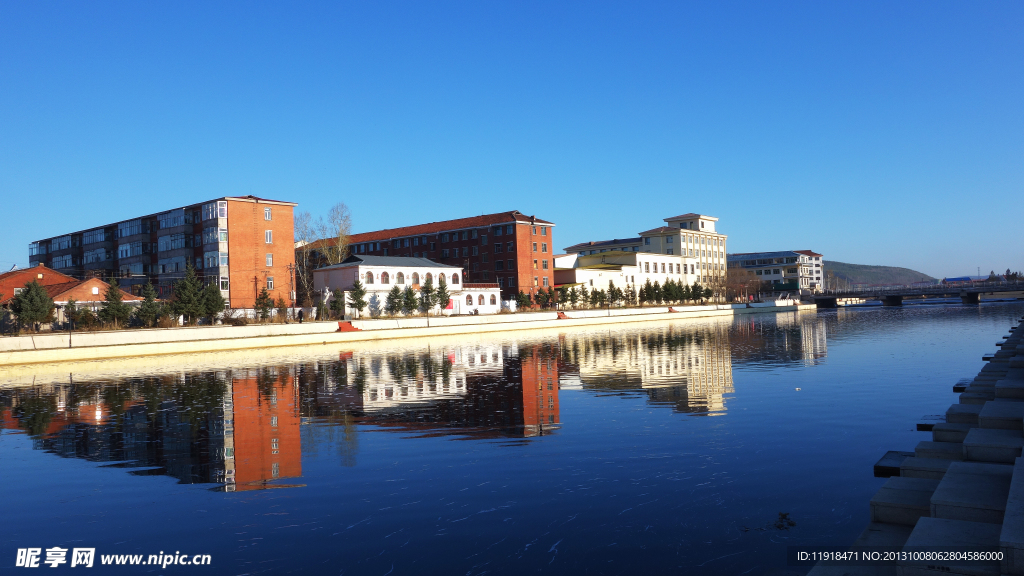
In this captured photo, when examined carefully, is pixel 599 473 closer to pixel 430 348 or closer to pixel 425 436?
pixel 425 436

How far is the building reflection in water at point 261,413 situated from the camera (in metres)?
13.5

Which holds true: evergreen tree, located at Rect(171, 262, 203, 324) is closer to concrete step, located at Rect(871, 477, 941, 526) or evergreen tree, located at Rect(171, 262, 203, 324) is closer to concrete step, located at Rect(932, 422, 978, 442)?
concrete step, located at Rect(932, 422, 978, 442)

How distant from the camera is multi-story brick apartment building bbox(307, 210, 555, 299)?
3752 inches

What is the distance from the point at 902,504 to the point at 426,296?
6963 centimetres

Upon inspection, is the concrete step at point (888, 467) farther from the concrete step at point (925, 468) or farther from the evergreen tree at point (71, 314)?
the evergreen tree at point (71, 314)

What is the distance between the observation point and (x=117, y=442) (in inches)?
610

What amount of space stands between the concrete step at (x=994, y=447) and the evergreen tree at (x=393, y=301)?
69188mm

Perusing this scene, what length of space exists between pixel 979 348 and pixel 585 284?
242 feet

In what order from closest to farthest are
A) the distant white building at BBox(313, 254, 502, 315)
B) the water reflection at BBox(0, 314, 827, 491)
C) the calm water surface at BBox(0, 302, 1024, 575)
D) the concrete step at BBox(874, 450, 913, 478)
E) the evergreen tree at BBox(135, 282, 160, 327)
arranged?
the calm water surface at BBox(0, 302, 1024, 575) < the concrete step at BBox(874, 450, 913, 478) < the water reflection at BBox(0, 314, 827, 491) < the evergreen tree at BBox(135, 282, 160, 327) < the distant white building at BBox(313, 254, 502, 315)

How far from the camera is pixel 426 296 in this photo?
7550 cm

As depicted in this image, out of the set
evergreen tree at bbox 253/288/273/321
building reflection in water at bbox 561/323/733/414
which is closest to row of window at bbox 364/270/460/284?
evergreen tree at bbox 253/288/273/321

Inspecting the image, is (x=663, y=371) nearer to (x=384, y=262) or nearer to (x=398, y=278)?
(x=384, y=262)

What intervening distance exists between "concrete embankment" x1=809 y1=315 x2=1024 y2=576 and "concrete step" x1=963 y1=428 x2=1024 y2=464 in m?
0.01

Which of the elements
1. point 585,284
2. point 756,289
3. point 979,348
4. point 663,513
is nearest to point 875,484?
point 663,513
